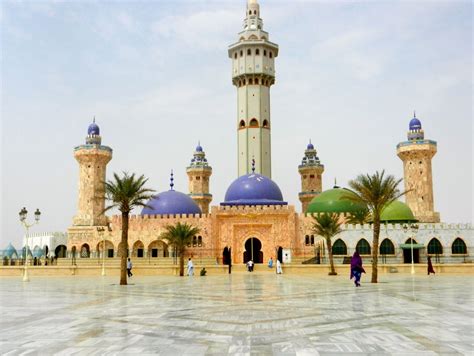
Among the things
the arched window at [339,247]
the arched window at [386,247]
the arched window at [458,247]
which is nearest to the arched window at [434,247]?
A: the arched window at [458,247]

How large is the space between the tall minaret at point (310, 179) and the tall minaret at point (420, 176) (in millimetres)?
14864

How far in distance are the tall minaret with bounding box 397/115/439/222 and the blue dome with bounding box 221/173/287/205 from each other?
13493 mm

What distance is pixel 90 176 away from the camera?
165 feet

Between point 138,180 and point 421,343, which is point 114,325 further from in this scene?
point 138,180

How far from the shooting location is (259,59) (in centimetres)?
5094

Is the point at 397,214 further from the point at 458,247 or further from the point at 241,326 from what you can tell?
the point at 241,326

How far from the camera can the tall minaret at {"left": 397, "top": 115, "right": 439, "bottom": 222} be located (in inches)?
1901

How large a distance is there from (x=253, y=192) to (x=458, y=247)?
57.7ft

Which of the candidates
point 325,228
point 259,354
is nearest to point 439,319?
point 259,354

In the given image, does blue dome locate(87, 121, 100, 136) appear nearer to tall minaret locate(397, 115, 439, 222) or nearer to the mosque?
the mosque

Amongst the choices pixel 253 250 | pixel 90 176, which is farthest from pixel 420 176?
pixel 90 176

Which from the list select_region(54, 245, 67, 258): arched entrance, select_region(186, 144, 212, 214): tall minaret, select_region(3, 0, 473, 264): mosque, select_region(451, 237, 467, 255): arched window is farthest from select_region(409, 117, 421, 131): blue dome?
select_region(54, 245, 67, 258): arched entrance

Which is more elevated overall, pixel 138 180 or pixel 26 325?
pixel 138 180

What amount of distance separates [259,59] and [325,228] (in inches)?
982
